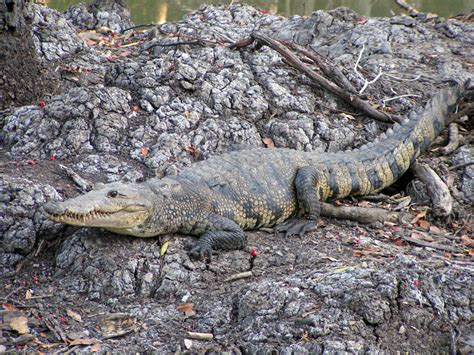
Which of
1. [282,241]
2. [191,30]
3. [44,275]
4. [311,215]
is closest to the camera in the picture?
[44,275]

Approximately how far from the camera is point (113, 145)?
5656mm

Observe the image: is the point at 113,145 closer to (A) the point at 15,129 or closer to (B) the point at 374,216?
(A) the point at 15,129

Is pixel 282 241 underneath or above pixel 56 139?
underneath

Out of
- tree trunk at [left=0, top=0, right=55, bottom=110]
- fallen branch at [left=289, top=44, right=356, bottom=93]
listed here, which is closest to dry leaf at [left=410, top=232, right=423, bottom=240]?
fallen branch at [left=289, top=44, right=356, bottom=93]

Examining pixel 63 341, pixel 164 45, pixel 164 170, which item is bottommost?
pixel 63 341

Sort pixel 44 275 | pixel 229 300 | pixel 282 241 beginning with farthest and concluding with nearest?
pixel 282 241
pixel 44 275
pixel 229 300

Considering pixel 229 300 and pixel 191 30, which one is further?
pixel 191 30

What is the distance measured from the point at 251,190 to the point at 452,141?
7.67 feet

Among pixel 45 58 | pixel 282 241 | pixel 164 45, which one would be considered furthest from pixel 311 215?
pixel 45 58

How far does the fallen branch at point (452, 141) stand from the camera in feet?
20.5

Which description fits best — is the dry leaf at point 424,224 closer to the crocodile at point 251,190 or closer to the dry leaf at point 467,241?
the dry leaf at point 467,241

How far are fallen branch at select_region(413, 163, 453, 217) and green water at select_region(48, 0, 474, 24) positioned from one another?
9.06m

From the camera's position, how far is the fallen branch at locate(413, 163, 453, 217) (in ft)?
18.1

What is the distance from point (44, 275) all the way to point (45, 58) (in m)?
2.81
